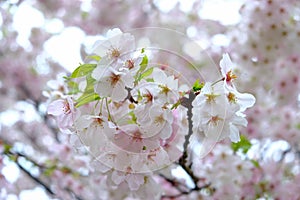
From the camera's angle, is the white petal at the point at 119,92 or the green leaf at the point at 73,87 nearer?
the white petal at the point at 119,92

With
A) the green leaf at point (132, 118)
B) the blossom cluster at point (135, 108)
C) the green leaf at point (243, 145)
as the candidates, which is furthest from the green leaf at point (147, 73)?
the green leaf at point (243, 145)

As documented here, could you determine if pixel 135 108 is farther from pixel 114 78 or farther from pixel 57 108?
pixel 57 108

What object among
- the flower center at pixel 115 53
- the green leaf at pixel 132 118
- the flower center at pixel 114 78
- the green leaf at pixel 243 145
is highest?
the green leaf at pixel 243 145

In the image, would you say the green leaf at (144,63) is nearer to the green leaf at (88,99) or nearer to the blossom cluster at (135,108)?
the blossom cluster at (135,108)

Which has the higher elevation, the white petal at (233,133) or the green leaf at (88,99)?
the green leaf at (88,99)

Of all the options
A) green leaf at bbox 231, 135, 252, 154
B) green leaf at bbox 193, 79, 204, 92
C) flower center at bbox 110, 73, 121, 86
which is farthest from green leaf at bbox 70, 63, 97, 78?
green leaf at bbox 231, 135, 252, 154

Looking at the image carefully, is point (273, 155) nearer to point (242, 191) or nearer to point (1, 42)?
point (242, 191)

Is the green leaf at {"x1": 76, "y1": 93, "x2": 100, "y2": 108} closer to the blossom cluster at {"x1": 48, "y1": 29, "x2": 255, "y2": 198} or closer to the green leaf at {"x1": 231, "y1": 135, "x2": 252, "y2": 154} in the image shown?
the blossom cluster at {"x1": 48, "y1": 29, "x2": 255, "y2": 198}

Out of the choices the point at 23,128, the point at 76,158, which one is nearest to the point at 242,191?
the point at 76,158
